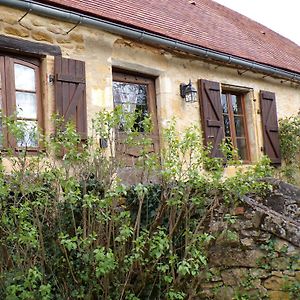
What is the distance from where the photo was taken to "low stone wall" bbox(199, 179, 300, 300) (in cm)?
365

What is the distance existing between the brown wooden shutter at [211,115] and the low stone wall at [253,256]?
286 centimetres

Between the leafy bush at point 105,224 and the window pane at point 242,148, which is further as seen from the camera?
the window pane at point 242,148

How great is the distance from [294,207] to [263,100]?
4.10 m

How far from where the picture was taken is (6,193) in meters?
3.35

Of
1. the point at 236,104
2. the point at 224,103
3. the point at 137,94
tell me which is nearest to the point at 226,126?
the point at 224,103

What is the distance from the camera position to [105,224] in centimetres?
361

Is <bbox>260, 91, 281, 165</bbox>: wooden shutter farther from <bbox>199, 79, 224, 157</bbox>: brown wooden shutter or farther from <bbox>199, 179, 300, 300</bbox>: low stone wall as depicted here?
<bbox>199, 179, 300, 300</bbox>: low stone wall

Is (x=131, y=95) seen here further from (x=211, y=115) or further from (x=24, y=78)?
(x=24, y=78)

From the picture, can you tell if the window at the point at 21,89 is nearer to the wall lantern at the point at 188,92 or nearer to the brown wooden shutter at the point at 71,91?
the brown wooden shutter at the point at 71,91

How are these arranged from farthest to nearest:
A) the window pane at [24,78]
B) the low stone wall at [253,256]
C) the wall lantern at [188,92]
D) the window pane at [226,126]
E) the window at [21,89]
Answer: the window pane at [226,126] → the wall lantern at [188,92] → the window pane at [24,78] → the window at [21,89] → the low stone wall at [253,256]

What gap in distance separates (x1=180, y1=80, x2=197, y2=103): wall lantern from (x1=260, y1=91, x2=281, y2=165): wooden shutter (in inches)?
76.9

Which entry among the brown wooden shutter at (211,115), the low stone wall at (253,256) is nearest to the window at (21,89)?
the low stone wall at (253,256)

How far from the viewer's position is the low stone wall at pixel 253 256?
3.65 m

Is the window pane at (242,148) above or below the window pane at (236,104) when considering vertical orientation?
below
